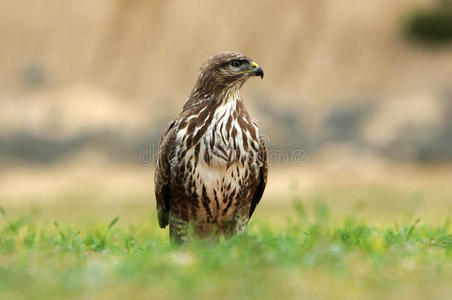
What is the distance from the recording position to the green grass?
11.6ft

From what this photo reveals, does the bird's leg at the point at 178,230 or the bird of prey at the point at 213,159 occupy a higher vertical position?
the bird of prey at the point at 213,159

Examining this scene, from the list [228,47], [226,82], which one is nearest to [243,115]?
[226,82]

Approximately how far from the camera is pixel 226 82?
5.87 meters

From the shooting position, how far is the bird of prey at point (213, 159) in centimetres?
564

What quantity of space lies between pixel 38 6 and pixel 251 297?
2321cm

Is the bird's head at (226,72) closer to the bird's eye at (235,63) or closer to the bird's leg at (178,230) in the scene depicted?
the bird's eye at (235,63)

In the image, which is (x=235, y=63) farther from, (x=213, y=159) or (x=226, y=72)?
(x=213, y=159)

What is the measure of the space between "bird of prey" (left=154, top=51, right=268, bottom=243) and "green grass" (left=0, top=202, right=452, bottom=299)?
593 millimetres

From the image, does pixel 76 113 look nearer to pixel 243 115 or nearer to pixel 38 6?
pixel 38 6

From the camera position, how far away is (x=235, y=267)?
3920 mm

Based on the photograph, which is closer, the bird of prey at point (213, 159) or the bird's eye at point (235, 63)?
the bird of prey at point (213, 159)

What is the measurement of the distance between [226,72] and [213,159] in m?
0.76

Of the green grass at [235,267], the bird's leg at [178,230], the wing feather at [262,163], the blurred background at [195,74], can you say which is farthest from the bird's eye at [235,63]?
the blurred background at [195,74]

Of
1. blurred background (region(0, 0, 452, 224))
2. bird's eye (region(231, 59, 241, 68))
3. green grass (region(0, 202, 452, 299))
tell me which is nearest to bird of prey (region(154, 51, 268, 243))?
bird's eye (region(231, 59, 241, 68))
